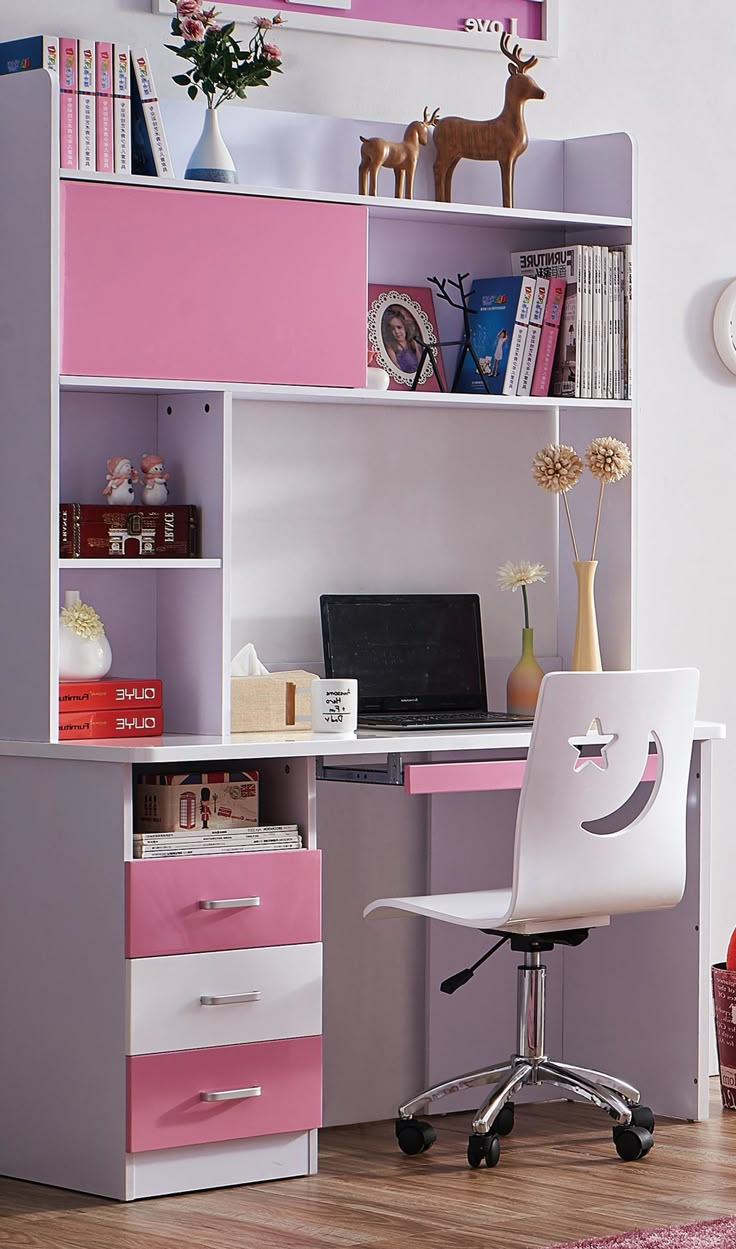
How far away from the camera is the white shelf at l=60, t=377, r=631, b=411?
3.42m

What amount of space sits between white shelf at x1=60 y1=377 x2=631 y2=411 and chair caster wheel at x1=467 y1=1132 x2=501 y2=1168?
1.40 metres

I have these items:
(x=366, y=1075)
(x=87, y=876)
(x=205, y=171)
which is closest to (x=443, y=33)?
(x=205, y=171)

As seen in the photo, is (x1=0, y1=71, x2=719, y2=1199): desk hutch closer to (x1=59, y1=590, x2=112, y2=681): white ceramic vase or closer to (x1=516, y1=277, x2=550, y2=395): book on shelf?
(x1=59, y1=590, x2=112, y2=681): white ceramic vase

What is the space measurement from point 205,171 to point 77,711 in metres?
1.04

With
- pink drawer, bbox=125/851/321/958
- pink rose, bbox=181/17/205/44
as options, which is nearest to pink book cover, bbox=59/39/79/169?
pink rose, bbox=181/17/205/44

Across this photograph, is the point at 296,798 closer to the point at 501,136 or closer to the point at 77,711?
the point at 77,711

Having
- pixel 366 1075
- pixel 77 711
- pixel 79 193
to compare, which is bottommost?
pixel 366 1075

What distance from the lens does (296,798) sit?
3.46 m

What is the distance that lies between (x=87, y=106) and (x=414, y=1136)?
199 cm

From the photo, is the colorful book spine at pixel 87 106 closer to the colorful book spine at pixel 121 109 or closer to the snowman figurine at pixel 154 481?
the colorful book spine at pixel 121 109

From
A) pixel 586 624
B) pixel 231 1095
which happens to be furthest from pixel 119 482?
pixel 231 1095

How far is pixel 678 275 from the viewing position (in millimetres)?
4281

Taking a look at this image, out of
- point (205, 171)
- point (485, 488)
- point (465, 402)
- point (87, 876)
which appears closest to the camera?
point (87, 876)

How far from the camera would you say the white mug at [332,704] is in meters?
3.53
